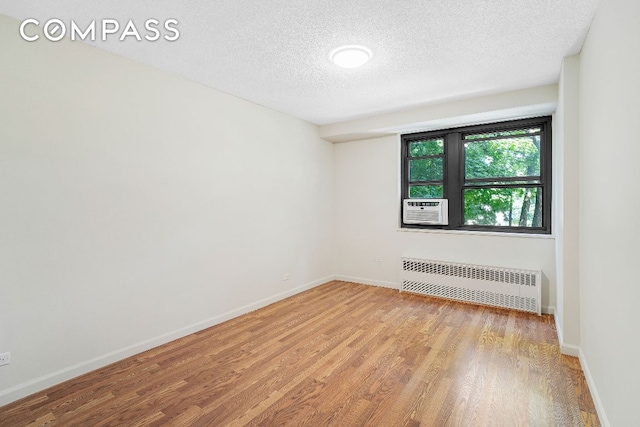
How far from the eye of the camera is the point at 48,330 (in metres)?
2.27

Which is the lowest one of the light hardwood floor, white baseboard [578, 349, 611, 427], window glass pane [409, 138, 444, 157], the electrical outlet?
the light hardwood floor

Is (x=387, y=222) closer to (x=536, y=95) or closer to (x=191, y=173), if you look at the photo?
(x=536, y=95)

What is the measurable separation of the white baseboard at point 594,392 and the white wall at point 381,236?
1620 mm

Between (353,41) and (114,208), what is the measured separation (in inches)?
97.4

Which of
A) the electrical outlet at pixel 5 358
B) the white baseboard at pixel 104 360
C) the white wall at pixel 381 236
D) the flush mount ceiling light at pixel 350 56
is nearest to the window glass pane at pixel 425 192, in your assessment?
the white wall at pixel 381 236

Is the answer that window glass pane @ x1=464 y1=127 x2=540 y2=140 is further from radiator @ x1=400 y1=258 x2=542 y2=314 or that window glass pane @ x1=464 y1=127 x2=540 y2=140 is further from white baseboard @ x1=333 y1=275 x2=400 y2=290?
white baseboard @ x1=333 y1=275 x2=400 y2=290

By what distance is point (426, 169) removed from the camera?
480 cm

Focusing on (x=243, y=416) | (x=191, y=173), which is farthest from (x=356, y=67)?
(x=243, y=416)

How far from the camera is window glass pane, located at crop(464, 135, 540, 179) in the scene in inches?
158

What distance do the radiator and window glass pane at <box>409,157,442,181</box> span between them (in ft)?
4.31

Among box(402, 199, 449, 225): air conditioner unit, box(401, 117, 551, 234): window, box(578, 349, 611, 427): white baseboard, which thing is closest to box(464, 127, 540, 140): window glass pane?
box(401, 117, 551, 234): window

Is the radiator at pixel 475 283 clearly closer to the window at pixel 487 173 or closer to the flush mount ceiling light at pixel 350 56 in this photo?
the window at pixel 487 173

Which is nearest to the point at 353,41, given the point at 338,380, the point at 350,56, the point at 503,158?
the point at 350,56

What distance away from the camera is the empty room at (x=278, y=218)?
1955mm
